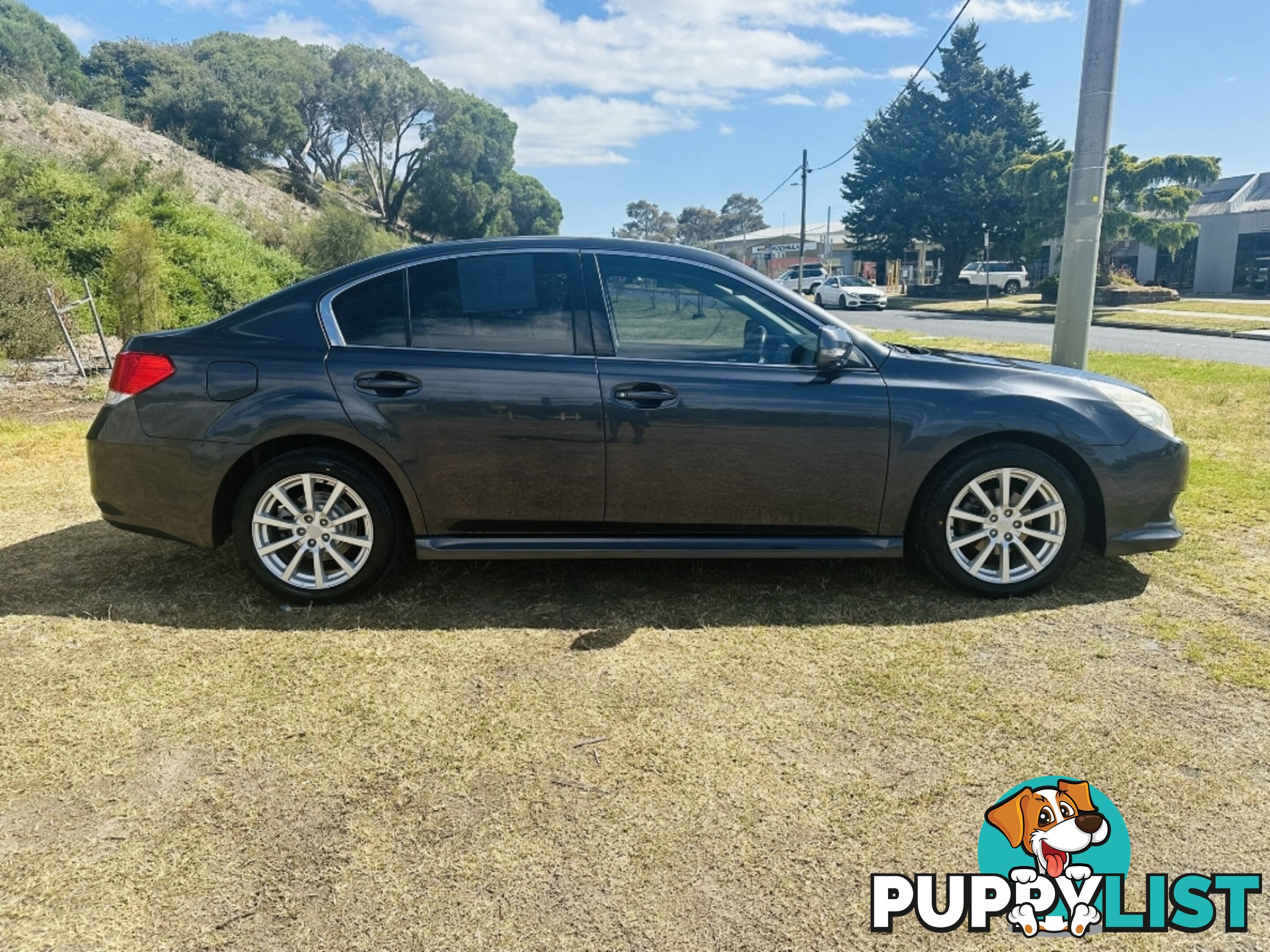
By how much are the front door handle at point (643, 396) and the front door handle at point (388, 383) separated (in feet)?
2.83

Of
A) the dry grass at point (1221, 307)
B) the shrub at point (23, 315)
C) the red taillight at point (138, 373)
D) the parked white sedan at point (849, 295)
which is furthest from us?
the parked white sedan at point (849, 295)

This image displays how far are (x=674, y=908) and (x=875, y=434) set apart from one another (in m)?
2.31

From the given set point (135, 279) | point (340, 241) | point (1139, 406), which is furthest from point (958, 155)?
point (1139, 406)

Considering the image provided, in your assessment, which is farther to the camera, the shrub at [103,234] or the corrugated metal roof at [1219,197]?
the corrugated metal roof at [1219,197]

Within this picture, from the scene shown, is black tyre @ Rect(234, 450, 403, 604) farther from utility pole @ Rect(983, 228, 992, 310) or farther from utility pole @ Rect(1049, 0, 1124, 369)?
utility pole @ Rect(983, 228, 992, 310)

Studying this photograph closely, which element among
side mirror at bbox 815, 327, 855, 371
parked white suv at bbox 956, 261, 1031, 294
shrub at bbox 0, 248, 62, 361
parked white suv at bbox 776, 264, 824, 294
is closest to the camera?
side mirror at bbox 815, 327, 855, 371

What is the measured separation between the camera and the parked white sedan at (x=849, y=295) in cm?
3500

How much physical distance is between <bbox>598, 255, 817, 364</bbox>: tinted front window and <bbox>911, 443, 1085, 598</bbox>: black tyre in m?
0.91

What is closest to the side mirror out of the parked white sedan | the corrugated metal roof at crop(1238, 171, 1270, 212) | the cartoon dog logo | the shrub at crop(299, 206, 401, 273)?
the cartoon dog logo

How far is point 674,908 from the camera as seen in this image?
2098 mm

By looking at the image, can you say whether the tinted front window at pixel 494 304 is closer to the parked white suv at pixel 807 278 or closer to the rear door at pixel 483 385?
the rear door at pixel 483 385

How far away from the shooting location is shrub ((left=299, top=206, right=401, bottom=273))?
26641mm

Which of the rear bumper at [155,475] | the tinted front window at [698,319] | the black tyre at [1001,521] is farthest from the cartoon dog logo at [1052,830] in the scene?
the rear bumper at [155,475]

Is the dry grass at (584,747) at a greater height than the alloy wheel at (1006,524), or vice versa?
the alloy wheel at (1006,524)
